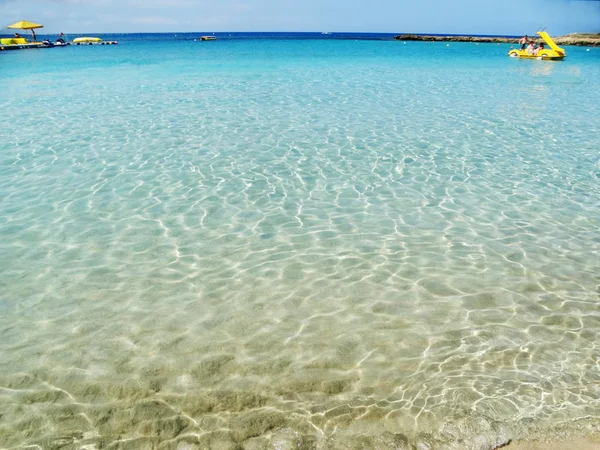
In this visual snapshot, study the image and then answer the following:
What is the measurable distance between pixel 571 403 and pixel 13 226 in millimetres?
6930

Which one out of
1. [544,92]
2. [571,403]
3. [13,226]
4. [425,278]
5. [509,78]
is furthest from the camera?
[509,78]

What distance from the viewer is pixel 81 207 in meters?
6.96

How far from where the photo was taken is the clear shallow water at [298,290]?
3.34 m

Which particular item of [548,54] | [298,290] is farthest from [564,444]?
[548,54]

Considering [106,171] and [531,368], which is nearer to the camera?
[531,368]

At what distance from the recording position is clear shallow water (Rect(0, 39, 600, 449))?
131 inches

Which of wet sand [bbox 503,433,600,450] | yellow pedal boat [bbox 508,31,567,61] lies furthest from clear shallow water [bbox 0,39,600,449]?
yellow pedal boat [bbox 508,31,567,61]

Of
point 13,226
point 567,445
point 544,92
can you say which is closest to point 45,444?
point 567,445

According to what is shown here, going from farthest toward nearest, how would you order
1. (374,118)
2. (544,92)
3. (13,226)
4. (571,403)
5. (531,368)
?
(544,92) < (374,118) < (13,226) < (531,368) < (571,403)

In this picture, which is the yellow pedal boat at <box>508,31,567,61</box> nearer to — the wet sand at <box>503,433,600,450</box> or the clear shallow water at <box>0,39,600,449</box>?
the clear shallow water at <box>0,39,600,449</box>

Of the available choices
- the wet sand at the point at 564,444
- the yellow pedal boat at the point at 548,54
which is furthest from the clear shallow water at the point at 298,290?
the yellow pedal boat at the point at 548,54

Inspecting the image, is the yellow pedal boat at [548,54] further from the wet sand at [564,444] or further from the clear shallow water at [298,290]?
the wet sand at [564,444]

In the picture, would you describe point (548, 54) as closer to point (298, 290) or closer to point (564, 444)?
point (298, 290)

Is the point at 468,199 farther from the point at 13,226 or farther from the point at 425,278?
the point at 13,226
